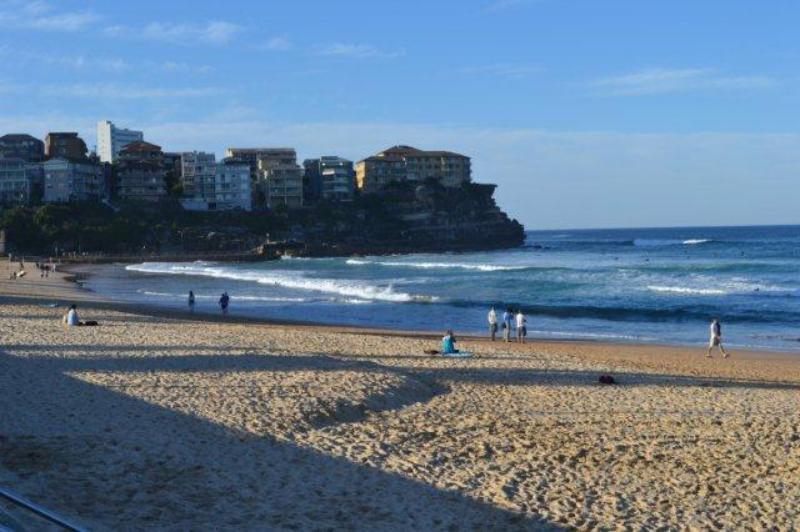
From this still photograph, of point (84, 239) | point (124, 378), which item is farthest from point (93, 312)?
point (84, 239)

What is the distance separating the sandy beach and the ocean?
10943mm

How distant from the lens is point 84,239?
84.4m

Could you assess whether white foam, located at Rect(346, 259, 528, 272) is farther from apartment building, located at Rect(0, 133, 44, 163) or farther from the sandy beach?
apartment building, located at Rect(0, 133, 44, 163)

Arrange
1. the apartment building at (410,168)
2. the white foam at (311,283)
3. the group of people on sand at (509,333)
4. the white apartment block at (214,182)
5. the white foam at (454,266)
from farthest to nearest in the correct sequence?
the apartment building at (410,168), the white apartment block at (214,182), the white foam at (454,266), the white foam at (311,283), the group of people on sand at (509,333)

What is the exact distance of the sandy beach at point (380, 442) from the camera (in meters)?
7.39

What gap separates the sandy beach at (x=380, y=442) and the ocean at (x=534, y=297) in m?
10.9

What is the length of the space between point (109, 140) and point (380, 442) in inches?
4827

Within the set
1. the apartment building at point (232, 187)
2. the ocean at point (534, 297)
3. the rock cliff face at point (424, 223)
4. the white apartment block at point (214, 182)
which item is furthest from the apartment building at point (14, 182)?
the ocean at point (534, 297)

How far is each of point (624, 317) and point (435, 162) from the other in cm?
9619

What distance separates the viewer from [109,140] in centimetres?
12250

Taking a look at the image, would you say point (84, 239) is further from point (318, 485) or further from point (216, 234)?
point (318, 485)

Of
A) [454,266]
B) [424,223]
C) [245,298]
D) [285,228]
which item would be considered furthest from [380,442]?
[424,223]

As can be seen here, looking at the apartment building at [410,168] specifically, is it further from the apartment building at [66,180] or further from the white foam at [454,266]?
the white foam at [454,266]

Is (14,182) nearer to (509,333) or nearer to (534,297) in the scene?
(534,297)
